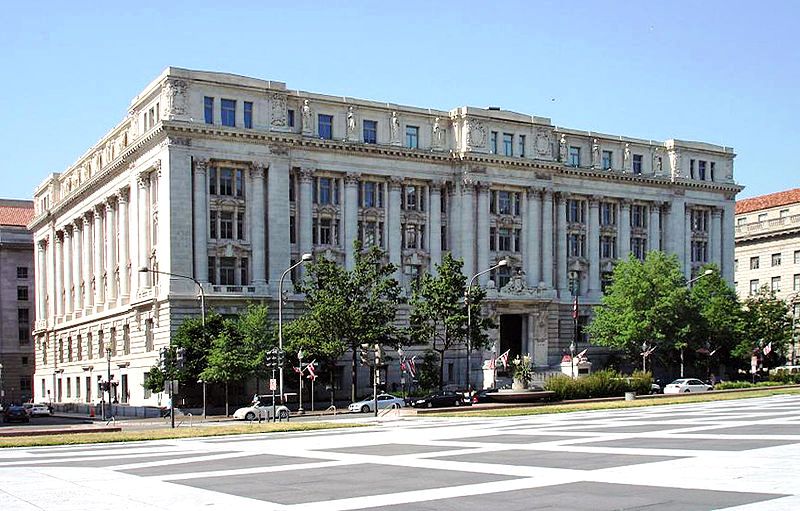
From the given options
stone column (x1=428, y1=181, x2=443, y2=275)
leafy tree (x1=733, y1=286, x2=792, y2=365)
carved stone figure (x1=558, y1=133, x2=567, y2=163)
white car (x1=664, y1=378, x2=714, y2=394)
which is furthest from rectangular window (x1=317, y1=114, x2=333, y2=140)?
leafy tree (x1=733, y1=286, x2=792, y2=365)

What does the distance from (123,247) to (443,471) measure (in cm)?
7053

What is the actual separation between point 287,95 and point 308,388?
24.6 metres

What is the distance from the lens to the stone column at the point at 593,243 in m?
100

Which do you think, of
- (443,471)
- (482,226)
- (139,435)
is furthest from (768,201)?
(443,471)

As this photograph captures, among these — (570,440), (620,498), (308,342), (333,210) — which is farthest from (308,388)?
(620,498)

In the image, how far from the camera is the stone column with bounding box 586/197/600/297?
3949 inches

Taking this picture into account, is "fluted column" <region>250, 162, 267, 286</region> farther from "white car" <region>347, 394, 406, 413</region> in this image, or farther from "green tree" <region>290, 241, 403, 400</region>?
"white car" <region>347, 394, 406, 413</region>

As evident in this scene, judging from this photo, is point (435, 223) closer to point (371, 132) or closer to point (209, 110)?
point (371, 132)

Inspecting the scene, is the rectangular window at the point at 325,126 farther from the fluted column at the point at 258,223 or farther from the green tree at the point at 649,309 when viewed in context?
the green tree at the point at 649,309

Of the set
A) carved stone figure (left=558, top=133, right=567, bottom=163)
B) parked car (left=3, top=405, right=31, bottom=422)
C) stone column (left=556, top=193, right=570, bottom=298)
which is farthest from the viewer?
stone column (left=556, top=193, right=570, bottom=298)

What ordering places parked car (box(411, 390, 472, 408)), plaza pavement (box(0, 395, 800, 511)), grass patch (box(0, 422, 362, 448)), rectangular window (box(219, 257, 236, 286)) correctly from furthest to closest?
rectangular window (box(219, 257, 236, 286)) < parked car (box(411, 390, 472, 408)) < grass patch (box(0, 422, 362, 448)) < plaza pavement (box(0, 395, 800, 511))

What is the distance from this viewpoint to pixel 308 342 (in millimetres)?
70750

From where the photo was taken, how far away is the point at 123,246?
89.3 metres

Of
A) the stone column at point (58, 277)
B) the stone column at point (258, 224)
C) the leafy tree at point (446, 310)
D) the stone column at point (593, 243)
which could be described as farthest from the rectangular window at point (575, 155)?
the stone column at point (58, 277)
